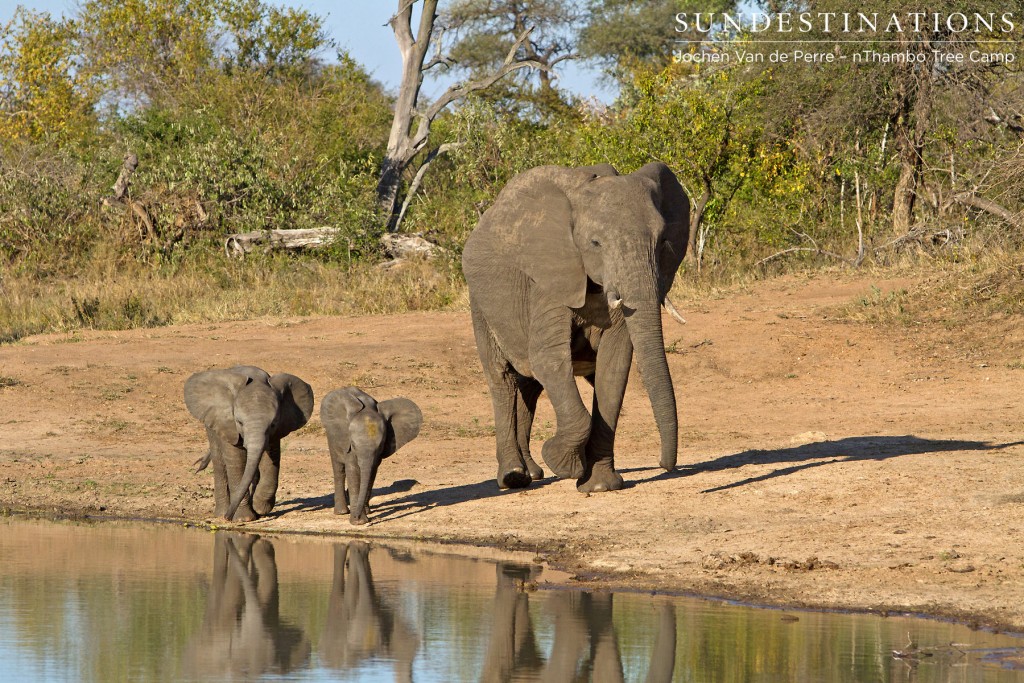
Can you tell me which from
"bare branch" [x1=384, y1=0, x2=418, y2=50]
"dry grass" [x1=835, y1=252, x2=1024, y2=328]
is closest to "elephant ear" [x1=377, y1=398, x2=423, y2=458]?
"dry grass" [x1=835, y1=252, x2=1024, y2=328]

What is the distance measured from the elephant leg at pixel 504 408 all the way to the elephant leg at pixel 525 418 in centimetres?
5

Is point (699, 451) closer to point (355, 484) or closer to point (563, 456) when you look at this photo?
point (563, 456)

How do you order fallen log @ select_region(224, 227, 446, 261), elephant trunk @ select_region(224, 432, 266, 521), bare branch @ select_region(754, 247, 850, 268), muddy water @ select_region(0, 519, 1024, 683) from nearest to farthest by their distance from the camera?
muddy water @ select_region(0, 519, 1024, 683) < elephant trunk @ select_region(224, 432, 266, 521) < bare branch @ select_region(754, 247, 850, 268) < fallen log @ select_region(224, 227, 446, 261)

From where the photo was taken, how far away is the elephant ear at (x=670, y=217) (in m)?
10.0

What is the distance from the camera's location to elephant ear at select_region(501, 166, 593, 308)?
983cm

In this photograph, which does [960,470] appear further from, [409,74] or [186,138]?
[409,74]

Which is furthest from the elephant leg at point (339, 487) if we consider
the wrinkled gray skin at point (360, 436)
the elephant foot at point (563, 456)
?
the elephant foot at point (563, 456)

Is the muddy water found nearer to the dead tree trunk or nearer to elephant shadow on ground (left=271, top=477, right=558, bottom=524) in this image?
elephant shadow on ground (left=271, top=477, right=558, bottom=524)

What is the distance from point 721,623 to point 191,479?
6.18 meters

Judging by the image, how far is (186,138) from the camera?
29.9 m

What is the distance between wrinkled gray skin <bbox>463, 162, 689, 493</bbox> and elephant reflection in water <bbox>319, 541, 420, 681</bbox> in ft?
6.91

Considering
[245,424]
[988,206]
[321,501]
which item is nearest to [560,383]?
[245,424]

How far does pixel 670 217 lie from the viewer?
33.8 feet

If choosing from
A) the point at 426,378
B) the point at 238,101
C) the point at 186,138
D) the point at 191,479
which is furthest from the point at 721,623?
the point at 238,101
